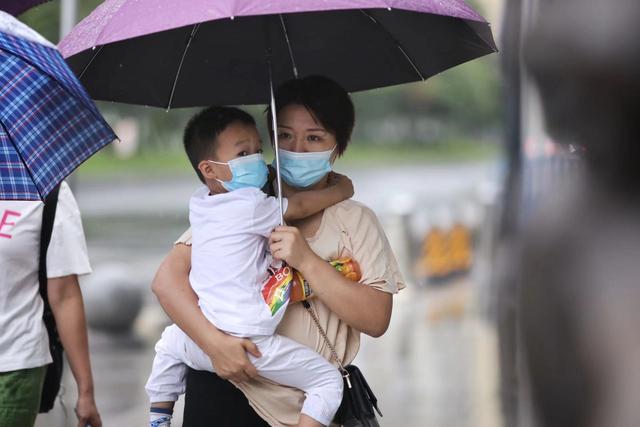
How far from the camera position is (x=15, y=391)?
295 centimetres

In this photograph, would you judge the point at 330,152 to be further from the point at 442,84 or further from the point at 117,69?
the point at 442,84

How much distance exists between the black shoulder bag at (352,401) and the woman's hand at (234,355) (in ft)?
0.68

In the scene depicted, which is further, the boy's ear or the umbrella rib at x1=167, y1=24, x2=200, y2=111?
the umbrella rib at x1=167, y1=24, x2=200, y2=111

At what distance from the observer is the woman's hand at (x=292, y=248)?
237 centimetres

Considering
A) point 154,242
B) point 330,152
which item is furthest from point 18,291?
point 154,242

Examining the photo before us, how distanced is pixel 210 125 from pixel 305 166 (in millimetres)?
270

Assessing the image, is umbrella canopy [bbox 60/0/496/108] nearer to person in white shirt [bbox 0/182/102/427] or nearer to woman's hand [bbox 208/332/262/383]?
person in white shirt [bbox 0/182/102/427]

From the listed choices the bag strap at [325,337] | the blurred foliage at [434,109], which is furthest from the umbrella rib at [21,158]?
the blurred foliage at [434,109]

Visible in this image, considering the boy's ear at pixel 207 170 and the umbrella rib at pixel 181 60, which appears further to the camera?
the umbrella rib at pixel 181 60

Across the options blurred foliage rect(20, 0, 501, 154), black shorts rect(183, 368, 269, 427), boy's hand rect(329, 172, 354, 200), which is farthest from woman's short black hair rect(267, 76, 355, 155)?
blurred foliage rect(20, 0, 501, 154)

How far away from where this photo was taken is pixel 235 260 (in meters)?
2.42

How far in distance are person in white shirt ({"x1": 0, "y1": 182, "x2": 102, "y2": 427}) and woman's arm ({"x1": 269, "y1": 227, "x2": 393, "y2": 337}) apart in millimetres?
911

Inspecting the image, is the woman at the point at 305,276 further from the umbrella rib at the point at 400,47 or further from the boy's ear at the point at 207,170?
the umbrella rib at the point at 400,47

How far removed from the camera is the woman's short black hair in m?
2.54
